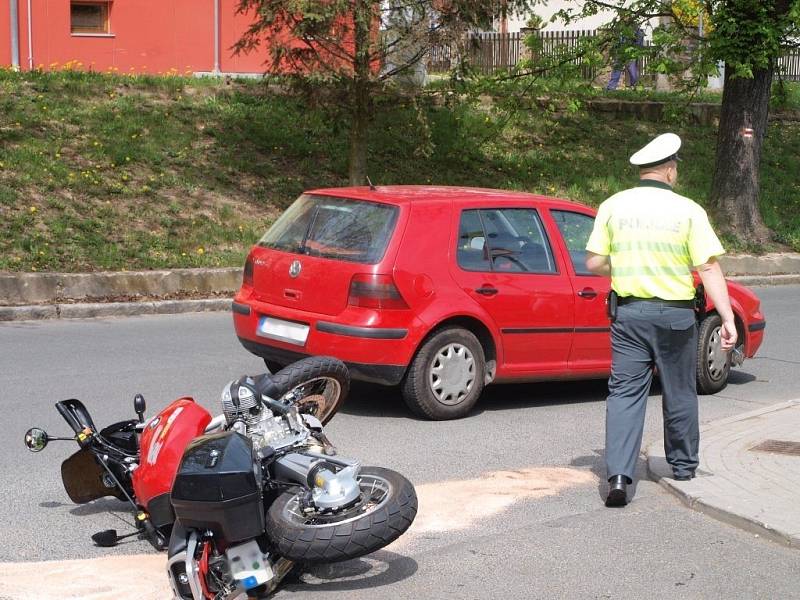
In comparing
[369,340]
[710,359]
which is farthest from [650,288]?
[710,359]

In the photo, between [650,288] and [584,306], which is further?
[584,306]

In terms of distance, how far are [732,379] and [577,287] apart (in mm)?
2266

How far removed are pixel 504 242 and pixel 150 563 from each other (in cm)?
405

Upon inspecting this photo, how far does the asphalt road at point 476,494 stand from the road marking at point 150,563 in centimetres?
2

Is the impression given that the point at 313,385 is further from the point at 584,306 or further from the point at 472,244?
the point at 584,306

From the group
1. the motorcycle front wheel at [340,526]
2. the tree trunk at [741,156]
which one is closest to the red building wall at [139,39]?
the tree trunk at [741,156]

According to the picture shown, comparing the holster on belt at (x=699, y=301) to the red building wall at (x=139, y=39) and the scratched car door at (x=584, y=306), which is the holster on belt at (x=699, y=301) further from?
the red building wall at (x=139, y=39)

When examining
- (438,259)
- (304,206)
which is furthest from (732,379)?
(304,206)

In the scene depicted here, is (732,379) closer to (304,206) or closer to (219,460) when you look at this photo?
(304,206)

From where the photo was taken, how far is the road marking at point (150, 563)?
4910 mm

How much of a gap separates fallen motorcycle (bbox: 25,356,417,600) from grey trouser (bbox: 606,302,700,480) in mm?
1800

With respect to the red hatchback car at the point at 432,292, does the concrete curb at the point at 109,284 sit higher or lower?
lower

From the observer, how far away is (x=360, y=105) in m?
16.9

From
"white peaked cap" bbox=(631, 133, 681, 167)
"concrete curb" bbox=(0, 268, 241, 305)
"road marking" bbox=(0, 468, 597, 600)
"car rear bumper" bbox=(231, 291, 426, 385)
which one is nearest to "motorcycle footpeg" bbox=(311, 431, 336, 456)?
"road marking" bbox=(0, 468, 597, 600)
